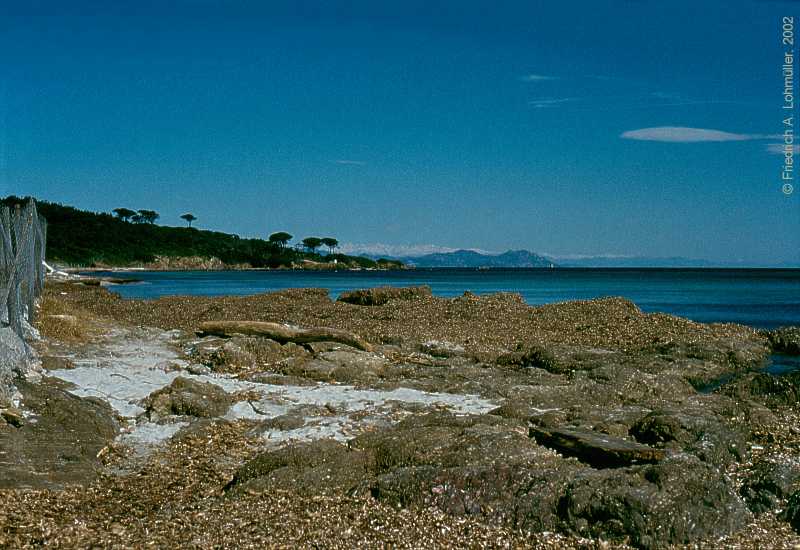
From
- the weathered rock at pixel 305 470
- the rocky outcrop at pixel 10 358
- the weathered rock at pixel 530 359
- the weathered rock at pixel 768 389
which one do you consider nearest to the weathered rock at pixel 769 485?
the weathered rock at pixel 305 470

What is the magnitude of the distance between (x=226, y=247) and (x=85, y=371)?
171307 mm

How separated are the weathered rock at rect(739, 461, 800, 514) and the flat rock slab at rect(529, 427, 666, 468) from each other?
105 cm

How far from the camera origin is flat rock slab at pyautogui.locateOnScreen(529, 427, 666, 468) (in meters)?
7.95

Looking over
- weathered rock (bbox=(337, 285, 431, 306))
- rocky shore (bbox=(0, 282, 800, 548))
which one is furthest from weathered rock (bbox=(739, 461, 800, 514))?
weathered rock (bbox=(337, 285, 431, 306))

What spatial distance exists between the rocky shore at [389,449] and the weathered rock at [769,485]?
2cm

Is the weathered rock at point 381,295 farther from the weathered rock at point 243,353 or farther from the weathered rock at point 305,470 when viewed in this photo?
the weathered rock at point 305,470

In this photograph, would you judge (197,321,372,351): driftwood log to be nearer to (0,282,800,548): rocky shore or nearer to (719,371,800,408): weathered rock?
(0,282,800,548): rocky shore

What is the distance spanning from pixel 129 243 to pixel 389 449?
151507mm

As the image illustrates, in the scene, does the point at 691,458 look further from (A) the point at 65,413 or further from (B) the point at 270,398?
(A) the point at 65,413

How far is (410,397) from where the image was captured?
41.7 ft

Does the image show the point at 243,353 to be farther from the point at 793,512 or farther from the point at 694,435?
the point at 793,512

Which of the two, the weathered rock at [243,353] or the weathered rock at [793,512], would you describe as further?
the weathered rock at [243,353]

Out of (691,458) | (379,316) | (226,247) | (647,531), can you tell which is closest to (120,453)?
(647,531)

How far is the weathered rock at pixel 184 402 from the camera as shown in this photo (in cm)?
1094
